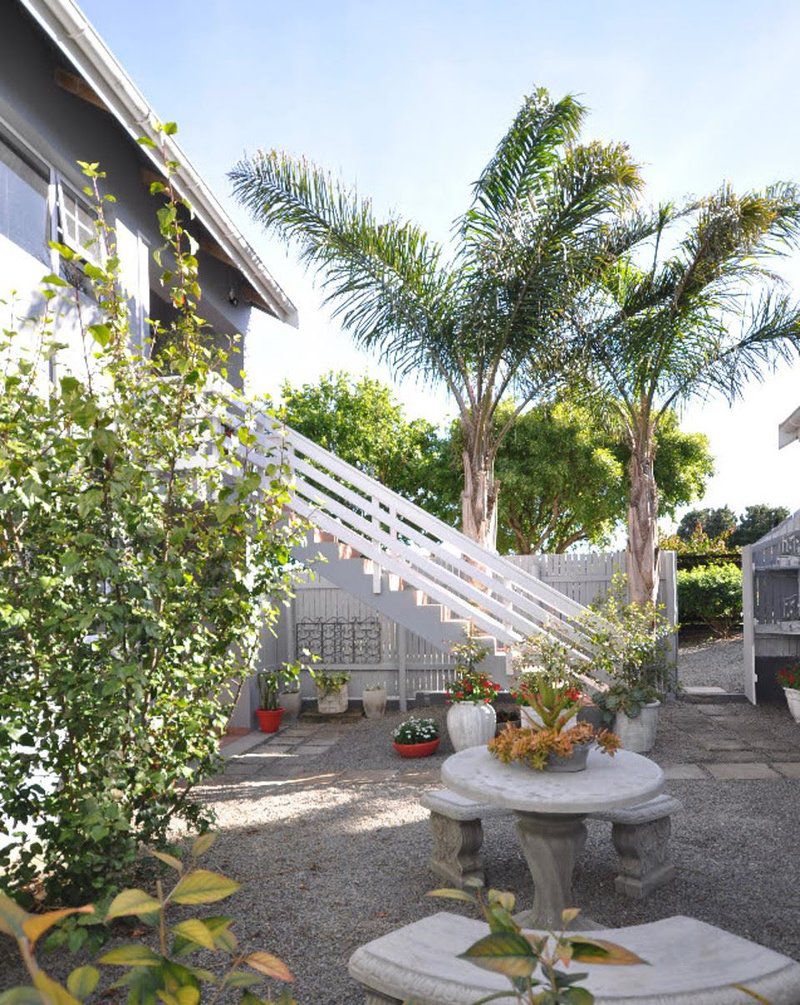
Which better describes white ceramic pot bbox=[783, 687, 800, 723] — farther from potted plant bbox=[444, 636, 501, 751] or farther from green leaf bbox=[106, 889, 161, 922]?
green leaf bbox=[106, 889, 161, 922]

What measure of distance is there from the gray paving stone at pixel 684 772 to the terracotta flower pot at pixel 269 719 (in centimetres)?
441

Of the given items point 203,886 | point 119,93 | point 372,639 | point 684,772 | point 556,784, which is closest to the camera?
point 203,886

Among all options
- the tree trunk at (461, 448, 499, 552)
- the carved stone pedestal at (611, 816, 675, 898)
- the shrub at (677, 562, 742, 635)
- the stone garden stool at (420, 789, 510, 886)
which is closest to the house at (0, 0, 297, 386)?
the tree trunk at (461, 448, 499, 552)

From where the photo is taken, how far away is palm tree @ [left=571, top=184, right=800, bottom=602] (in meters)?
9.94

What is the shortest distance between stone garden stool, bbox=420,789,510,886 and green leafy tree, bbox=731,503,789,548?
2187 centimetres

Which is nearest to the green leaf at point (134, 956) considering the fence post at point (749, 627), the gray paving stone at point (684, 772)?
the gray paving stone at point (684, 772)

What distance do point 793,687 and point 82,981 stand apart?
978 centimetres

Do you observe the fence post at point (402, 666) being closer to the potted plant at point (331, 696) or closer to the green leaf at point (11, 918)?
the potted plant at point (331, 696)

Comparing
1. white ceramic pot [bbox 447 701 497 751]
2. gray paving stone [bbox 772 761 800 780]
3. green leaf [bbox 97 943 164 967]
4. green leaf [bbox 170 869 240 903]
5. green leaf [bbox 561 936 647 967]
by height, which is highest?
green leaf [bbox 170 869 240 903]

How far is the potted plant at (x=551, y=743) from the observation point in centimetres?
390

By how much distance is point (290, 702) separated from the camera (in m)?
10.5

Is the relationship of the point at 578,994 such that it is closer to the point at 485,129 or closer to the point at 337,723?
the point at 337,723

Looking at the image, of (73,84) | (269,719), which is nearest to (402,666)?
(269,719)

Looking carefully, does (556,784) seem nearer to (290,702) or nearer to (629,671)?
(629,671)
